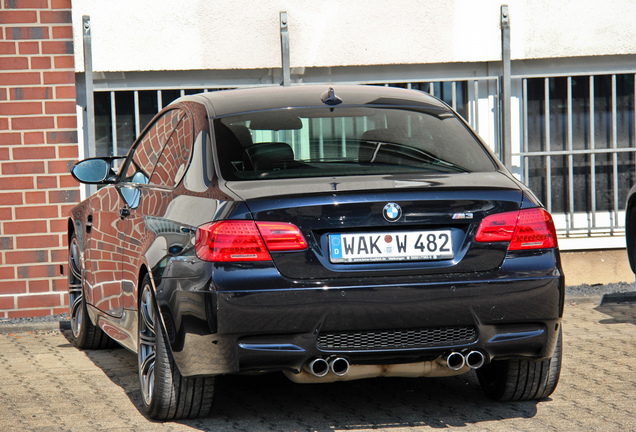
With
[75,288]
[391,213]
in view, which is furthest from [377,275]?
[75,288]

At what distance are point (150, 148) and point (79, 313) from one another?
6.32ft

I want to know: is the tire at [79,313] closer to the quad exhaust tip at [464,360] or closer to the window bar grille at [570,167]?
the quad exhaust tip at [464,360]

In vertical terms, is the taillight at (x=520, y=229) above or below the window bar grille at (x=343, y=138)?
below

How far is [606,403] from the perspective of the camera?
5.14 metres

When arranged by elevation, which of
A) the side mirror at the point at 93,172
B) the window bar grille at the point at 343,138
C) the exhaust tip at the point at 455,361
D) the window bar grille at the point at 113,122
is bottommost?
the exhaust tip at the point at 455,361

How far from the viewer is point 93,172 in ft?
20.6

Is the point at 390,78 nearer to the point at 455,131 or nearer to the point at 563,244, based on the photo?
the point at 563,244

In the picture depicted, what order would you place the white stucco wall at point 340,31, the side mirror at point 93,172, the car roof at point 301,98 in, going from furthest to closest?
1. the white stucco wall at point 340,31
2. the side mirror at point 93,172
3. the car roof at point 301,98

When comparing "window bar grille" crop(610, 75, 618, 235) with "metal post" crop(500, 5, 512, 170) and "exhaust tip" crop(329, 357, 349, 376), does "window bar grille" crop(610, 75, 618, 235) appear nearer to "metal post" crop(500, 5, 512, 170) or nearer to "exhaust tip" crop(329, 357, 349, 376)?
"metal post" crop(500, 5, 512, 170)

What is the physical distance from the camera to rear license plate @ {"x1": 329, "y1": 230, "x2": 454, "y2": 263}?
4281mm

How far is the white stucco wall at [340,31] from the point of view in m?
9.84

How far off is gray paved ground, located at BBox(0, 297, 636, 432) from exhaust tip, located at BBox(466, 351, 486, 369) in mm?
378

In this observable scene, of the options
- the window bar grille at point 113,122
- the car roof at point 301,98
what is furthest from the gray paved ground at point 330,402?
the window bar grille at point 113,122

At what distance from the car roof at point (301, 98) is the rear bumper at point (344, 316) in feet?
3.76
